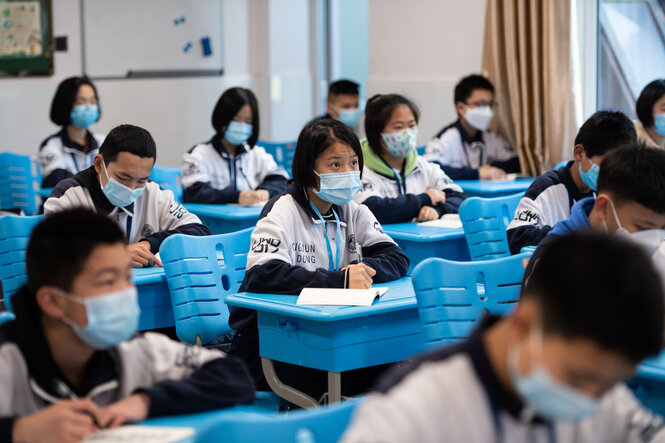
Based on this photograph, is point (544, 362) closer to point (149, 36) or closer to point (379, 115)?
point (379, 115)

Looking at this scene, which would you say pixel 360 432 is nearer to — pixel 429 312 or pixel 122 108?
pixel 429 312

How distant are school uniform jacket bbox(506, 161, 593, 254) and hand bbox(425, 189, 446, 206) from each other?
106 centimetres

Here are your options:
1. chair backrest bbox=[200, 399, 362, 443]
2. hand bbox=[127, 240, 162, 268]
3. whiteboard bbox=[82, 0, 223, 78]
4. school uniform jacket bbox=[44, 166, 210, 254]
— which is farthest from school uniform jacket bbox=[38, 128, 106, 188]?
chair backrest bbox=[200, 399, 362, 443]

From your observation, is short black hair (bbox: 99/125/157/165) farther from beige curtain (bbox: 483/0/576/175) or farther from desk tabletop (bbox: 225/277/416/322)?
beige curtain (bbox: 483/0/576/175)

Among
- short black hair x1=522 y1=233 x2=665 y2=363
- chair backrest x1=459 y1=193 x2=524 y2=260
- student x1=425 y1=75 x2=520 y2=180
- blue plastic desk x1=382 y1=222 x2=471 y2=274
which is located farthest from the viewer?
student x1=425 y1=75 x2=520 y2=180

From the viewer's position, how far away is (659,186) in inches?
83.0

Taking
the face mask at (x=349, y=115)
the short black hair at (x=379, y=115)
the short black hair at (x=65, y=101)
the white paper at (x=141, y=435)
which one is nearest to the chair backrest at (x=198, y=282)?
the white paper at (x=141, y=435)

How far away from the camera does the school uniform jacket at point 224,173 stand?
5.16 m

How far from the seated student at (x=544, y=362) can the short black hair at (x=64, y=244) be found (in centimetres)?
67

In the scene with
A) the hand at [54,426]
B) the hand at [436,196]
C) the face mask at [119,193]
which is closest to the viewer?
the hand at [54,426]

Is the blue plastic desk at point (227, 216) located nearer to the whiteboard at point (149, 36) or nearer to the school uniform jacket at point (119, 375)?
the school uniform jacket at point (119, 375)

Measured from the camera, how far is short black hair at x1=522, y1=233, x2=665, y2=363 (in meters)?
1.11

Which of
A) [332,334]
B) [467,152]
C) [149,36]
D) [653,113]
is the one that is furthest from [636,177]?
[149,36]

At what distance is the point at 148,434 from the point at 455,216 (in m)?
3.12
